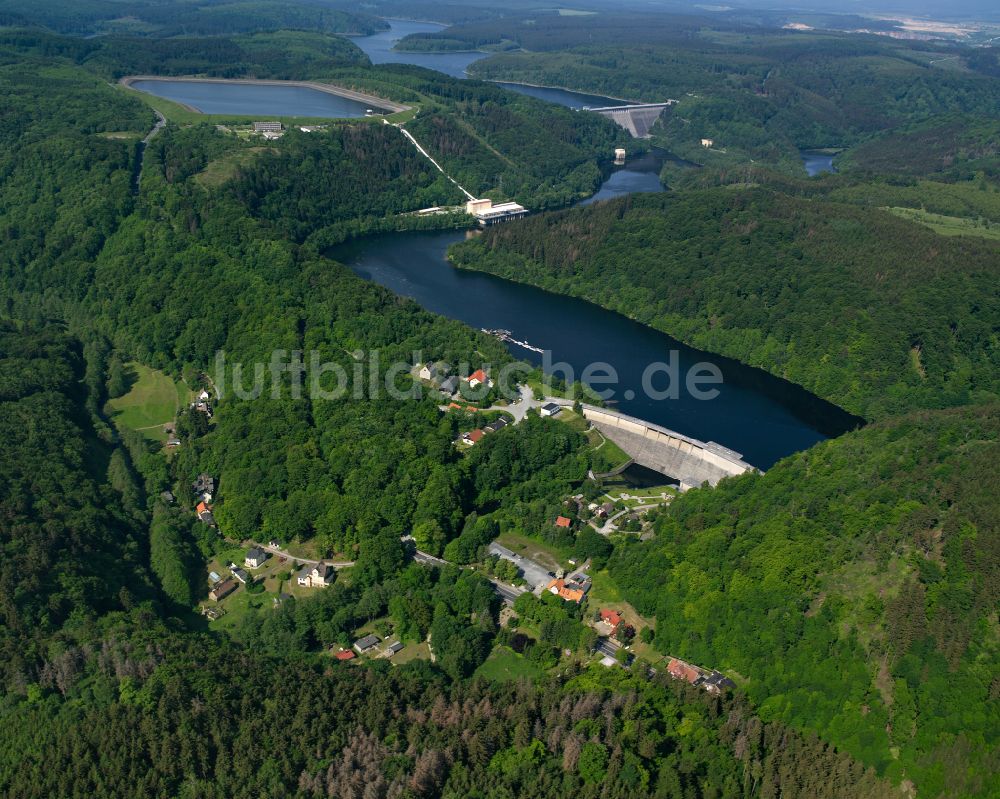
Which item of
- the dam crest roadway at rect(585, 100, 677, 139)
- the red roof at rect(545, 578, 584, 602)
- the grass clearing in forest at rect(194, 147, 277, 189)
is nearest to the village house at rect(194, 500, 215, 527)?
the red roof at rect(545, 578, 584, 602)

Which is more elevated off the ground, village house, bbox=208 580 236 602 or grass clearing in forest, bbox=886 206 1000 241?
grass clearing in forest, bbox=886 206 1000 241

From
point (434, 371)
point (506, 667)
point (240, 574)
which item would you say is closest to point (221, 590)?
point (240, 574)

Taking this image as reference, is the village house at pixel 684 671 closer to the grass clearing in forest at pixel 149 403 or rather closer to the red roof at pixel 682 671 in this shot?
the red roof at pixel 682 671

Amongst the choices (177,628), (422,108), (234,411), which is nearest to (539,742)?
(177,628)

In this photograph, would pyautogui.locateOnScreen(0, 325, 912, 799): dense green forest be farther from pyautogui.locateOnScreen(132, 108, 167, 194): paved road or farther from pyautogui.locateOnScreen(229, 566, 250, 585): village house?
pyautogui.locateOnScreen(132, 108, 167, 194): paved road

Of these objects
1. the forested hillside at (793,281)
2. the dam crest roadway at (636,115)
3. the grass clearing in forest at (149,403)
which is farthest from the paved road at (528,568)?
the dam crest roadway at (636,115)
